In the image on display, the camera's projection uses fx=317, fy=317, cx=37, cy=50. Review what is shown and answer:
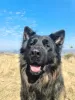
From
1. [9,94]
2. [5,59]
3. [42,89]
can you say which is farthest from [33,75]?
[5,59]

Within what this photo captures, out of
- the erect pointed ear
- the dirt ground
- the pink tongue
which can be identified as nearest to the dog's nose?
the pink tongue

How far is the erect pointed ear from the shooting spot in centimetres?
939

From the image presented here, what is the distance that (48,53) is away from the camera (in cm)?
899

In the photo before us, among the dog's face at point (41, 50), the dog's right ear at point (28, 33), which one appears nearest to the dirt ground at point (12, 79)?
the dog's face at point (41, 50)

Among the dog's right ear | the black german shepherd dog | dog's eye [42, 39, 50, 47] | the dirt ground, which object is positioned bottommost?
the dirt ground

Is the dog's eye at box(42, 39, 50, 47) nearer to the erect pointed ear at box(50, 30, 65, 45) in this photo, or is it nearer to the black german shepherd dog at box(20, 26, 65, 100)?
the black german shepherd dog at box(20, 26, 65, 100)

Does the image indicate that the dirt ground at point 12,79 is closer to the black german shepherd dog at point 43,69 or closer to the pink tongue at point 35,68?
the black german shepherd dog at point 43,69

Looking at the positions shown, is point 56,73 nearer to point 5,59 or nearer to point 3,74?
point 3,74

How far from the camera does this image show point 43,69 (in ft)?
29.7

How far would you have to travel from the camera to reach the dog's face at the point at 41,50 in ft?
28.6

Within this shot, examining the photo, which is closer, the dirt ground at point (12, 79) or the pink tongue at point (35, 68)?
the pink tongue at point (35, 68)

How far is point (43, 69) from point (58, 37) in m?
1.09

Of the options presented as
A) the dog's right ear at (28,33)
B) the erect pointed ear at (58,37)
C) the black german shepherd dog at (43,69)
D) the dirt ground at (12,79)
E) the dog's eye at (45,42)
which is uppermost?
the dog's right ear at (28,33)

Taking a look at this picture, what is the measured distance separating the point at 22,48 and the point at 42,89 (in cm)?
135
